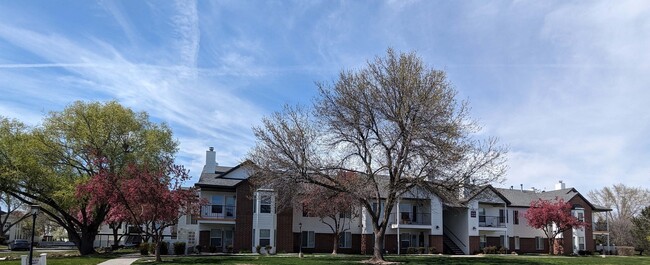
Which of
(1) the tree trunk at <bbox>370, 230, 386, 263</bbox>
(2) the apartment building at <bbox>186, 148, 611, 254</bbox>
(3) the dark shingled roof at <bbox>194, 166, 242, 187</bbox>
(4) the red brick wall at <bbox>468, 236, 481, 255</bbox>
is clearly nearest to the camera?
(1) the tree trunk at <bbox>370, 230, 386, 263</bbox>

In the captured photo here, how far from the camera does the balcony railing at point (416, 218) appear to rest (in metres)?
50.1

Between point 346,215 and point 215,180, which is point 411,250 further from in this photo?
point 215,180

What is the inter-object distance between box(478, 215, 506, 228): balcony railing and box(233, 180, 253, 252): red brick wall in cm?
2249

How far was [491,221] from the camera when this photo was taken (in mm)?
53625

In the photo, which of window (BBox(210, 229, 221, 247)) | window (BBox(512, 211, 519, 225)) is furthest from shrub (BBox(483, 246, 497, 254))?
window (BBox(210, 229, 221, 247))

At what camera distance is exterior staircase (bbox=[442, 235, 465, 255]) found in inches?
2044

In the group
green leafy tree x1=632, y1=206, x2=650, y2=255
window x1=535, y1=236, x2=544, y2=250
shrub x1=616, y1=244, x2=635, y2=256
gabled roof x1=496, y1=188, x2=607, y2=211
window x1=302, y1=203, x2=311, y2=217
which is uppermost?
gabled roof x1=496, y1=188, x2=607, y2=211

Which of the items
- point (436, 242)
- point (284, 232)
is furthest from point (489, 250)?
point (284, 232)

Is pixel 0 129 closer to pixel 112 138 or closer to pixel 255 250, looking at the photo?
pixel 112 138

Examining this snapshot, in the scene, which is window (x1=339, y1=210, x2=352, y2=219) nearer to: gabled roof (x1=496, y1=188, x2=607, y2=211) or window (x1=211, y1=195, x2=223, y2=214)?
window (x1=211, y1=195, x2=223, y2=214)

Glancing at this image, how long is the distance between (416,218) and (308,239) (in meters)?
10.4

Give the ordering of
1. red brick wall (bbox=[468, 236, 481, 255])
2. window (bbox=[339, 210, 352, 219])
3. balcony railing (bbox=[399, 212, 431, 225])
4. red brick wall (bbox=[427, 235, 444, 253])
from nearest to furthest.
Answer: window (bbox=[339, 210, 352, 219])
balcony railing (bbox=[399, 212, 431, 225])
red brick wall (bbox=[427, 235, 444, 253])
red brick wall (bbox=[468, 236, 481, 255])

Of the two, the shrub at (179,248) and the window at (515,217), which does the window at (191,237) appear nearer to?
the shrub at (179,248)

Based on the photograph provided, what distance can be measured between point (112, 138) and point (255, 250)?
45.4 ft
